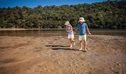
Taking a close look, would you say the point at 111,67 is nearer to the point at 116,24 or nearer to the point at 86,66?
the point at 86,66

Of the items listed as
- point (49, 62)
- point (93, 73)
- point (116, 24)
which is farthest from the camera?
point (116, 24)

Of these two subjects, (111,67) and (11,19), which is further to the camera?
(11,19)

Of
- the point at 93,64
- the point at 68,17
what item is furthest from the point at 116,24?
the point at 93,64

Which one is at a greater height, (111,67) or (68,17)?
(68,17)

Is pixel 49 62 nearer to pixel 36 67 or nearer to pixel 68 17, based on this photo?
pixel 36 67

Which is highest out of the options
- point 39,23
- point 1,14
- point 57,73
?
point 1,14

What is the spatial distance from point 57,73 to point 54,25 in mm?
91697

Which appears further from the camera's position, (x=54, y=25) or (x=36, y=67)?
(x=54, y=25)

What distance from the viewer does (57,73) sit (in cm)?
528

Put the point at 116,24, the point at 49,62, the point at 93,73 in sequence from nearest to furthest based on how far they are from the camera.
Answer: the point at 93,73 < the point at 49,62 < the point at 116,24

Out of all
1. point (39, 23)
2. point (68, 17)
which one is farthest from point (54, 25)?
point (68, 17)

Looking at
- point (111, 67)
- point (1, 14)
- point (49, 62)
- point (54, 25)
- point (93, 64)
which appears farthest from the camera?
point (1, 14)

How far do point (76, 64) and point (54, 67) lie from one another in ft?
3.77

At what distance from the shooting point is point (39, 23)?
96812 millimetres
